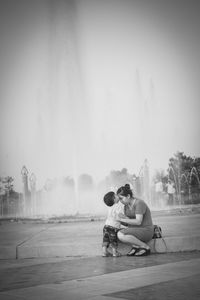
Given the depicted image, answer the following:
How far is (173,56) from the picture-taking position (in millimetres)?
40000

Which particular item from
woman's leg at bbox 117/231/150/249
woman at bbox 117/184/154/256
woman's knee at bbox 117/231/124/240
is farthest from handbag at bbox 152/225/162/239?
woman's knee at bbox 117/231/124/240

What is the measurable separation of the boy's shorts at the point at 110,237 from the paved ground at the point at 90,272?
213 mm

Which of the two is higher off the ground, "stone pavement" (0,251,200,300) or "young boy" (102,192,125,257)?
"young boy" (102,192,125,257)

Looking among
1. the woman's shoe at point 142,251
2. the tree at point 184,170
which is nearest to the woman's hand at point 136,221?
the woman's shoe at point 142,251

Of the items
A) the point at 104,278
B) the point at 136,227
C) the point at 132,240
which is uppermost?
the point at 136,227

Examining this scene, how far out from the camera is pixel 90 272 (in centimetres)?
538

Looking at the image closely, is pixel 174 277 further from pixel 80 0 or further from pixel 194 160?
pixel 194 160

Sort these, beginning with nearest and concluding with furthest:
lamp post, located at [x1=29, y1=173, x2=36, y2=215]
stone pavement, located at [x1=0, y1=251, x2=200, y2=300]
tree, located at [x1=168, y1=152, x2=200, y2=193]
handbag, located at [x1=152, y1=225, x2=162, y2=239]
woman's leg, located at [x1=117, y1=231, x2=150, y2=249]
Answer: stone pavement, located at [x1=0, y1=251, x2=200, y2=300], woman's leg, located at [x1=117, y1=231, x2=150, y2=249], handbag, located at [x1=152, y1=225, x2=162, y2=239], lamp post, located at [x1=29, y1=173, x2=36, y2=215], tree, located at [x1=168, y1=152, x2=200, y2=193]

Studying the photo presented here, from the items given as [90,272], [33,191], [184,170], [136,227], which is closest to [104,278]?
[90,272]

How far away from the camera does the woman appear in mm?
6531

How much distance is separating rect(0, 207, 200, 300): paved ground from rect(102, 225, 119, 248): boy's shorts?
0.70 feet

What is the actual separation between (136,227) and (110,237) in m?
0.35

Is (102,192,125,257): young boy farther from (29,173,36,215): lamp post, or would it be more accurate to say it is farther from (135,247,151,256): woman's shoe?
(29,173,36,215): lamp post

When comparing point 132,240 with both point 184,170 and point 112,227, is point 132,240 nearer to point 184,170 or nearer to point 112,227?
point 112,227
